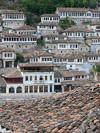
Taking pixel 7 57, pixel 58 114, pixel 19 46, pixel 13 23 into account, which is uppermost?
pixel 58 114

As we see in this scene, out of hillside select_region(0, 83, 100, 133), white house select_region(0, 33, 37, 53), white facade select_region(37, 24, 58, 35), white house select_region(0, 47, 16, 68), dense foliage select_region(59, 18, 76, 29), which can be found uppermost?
hillside select_region(0, 83, 100, 133)

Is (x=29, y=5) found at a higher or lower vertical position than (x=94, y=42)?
higher

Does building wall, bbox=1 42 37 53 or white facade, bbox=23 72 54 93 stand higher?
building wall, bbox=1 42 37 53

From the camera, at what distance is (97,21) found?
235 ft

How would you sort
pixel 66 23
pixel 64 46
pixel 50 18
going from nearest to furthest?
pixel 64 46, pixel 50 18, pixel 66 23

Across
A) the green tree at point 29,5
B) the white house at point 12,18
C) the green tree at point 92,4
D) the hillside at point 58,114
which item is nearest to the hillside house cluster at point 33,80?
the white house at point 12,18

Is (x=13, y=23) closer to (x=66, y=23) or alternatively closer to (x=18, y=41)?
(x=18, y=41)

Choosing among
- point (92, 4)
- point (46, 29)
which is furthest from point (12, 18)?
point (92, 4)

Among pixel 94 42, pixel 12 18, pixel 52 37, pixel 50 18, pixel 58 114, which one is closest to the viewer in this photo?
pixel 58 114

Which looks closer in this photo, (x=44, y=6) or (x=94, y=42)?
(x=94, y=42)

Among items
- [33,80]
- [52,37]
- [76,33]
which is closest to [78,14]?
[76,33]

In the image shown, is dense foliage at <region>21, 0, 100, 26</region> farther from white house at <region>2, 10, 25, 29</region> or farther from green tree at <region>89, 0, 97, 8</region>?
white house at <region>2, 10, 25, 29</region>

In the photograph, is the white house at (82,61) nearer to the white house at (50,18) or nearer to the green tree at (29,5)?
the white house at (50,18)

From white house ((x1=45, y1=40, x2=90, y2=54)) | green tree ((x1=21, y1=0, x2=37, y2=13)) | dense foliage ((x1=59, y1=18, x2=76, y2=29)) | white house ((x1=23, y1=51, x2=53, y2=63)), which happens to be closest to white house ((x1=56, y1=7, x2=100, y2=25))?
dense foliage ((x1=59, y1=18, x2=76, y2=29))
